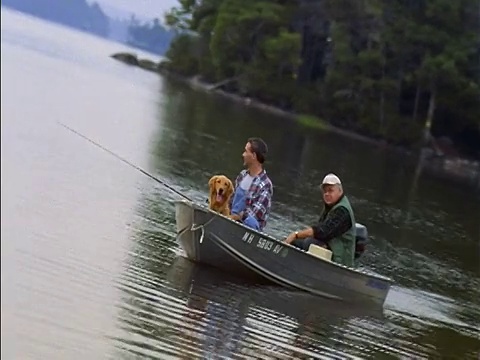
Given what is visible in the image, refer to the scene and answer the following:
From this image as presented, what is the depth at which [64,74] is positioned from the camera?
1884 inches

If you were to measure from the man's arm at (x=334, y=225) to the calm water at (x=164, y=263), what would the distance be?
891mm

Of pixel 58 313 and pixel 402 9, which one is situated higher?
pixel 402 9

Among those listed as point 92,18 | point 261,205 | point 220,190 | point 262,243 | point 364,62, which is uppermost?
point 364,62

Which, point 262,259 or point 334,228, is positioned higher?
point 334,228

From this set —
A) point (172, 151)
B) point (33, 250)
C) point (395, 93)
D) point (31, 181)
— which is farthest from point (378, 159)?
point (33, 250)

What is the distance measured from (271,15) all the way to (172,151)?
3707cm

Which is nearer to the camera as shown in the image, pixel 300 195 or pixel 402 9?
pixel 300 195

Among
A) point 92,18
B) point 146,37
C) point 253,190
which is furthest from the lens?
point 146,37

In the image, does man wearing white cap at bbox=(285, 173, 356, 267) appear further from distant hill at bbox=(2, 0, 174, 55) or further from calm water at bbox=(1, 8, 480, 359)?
distant hill at bbox=(2, 0, 174, 55)

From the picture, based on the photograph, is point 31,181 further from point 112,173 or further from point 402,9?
point 402,9

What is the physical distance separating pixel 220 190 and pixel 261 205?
549 mm

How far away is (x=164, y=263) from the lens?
12.6 metres

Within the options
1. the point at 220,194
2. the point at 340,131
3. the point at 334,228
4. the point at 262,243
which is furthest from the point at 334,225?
the point at 340,131

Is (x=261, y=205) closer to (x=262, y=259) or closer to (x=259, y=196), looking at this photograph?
(x=259, y=196)
